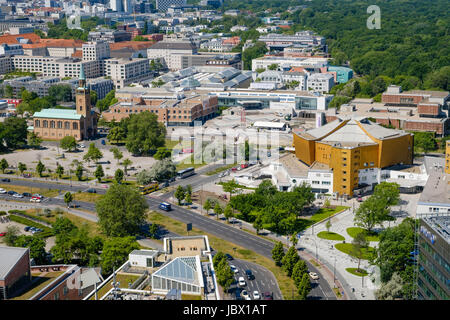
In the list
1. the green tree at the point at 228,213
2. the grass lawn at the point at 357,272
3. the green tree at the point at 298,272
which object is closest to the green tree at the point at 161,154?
the green tree at the point at 228,213

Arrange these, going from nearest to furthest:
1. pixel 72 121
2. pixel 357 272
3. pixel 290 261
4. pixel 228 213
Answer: pixel 290 261 < pixel 357 272 < pixel 228 213 < pixel 72 121

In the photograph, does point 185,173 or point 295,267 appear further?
point 185,173

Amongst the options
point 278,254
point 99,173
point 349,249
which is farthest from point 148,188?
point 349,249

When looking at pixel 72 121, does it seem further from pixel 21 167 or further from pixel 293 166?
pixel 293 166

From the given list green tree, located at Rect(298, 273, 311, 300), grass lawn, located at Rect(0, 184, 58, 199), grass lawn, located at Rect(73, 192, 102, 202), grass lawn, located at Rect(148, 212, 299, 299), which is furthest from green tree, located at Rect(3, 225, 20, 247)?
green tree, located at Rect(298, 273, 311, 300)

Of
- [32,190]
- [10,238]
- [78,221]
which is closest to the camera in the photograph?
[10,238]

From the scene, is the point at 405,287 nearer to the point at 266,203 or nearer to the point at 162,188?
the point at 266,203
